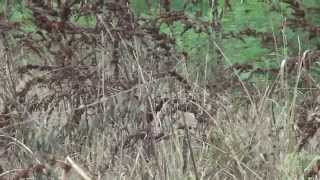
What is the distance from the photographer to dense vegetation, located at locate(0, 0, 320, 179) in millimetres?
2467

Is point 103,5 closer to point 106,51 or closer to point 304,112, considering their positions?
point 106,51

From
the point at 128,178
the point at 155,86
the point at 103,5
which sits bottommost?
the point at 128,178

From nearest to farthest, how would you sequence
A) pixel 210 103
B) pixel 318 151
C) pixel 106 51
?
pixel 318 151, pixel 210 103, pixel 106 51

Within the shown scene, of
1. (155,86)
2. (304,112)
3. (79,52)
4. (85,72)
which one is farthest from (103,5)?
(304,112)

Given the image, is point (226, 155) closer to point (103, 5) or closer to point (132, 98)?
point (132, 98)

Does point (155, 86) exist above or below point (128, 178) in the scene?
above

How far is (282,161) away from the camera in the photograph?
7.92 ft

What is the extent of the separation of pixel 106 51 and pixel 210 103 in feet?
2.42

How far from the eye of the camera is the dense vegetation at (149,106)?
8.09 feet

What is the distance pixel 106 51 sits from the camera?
3.45 metres

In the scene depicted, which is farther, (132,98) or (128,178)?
(132,98)

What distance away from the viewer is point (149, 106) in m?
2.86

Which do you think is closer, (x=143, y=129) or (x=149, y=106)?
(x=143, y=129)

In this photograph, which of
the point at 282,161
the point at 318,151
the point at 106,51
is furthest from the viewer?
the point at 106,51
